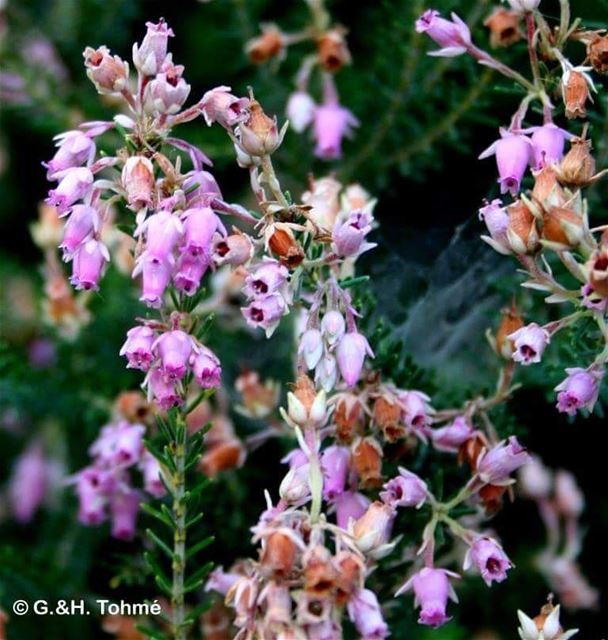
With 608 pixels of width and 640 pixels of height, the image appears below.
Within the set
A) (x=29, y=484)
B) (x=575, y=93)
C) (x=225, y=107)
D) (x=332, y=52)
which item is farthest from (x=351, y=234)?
(x=29, y=484)

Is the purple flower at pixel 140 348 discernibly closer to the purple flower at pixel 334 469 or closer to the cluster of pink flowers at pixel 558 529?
the purple flower at pixel 334 469

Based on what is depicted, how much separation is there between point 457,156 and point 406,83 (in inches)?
5.6

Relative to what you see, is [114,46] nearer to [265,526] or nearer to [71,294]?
[71,294]

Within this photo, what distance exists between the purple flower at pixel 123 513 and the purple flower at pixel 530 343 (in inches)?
22.8

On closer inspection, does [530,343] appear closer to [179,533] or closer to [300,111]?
[179,533]

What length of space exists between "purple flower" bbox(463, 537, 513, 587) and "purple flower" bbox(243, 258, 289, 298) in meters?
0.31

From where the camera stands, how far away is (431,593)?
1.03 meters

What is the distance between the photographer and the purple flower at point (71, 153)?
3.36 ft

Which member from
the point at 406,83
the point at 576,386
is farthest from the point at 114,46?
the point at 576,386

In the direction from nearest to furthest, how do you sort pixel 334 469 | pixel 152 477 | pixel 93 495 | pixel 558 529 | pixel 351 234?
pixel 351 234 → pixel 334 469 → pixel 152 477 → pixel 93 495 → pixel 558 529

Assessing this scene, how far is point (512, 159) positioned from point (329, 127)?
558 mm

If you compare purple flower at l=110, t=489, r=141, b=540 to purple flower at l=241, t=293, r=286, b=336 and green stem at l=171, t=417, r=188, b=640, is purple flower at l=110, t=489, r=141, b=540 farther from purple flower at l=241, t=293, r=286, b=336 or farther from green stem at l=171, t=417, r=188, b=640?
purple flower at l=241, t=293, r=286, b=336

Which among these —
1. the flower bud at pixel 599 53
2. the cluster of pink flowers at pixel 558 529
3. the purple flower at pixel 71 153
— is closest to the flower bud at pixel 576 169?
the flower bud at pixel 599 53

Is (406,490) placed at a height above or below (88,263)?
below
